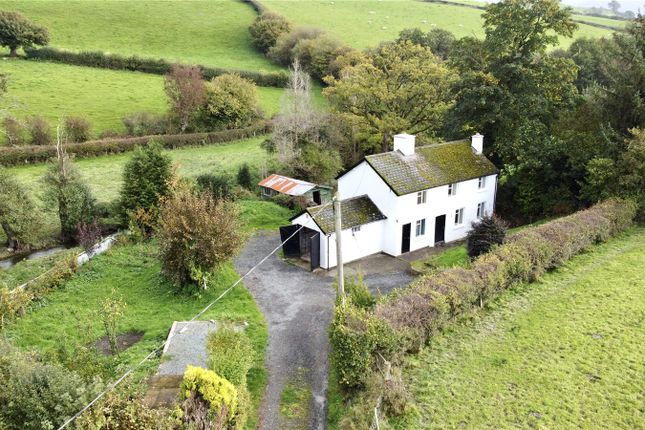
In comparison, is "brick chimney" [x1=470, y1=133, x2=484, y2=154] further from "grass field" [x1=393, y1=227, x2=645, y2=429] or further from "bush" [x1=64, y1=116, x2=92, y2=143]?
"bush" [x1=64, y1=116, x2=92, y2=143]

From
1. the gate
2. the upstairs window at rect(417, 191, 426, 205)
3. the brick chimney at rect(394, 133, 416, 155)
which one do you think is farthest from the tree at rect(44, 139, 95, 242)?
the upstairs window at rect(417, 191, 426, 205)

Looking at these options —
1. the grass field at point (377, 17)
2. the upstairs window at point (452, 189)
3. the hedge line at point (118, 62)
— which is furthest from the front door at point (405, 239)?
the grass field at point (377, 17)

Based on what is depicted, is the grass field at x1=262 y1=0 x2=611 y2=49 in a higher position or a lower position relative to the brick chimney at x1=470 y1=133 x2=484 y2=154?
higher

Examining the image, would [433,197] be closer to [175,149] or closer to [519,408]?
[519,408]

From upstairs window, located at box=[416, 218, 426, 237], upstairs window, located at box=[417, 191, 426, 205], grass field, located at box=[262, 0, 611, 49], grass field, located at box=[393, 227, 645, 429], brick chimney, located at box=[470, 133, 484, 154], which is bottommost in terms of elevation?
grass field, located at box=[393, 227, 645, 429]

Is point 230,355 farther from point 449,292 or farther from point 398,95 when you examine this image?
point 398,95
